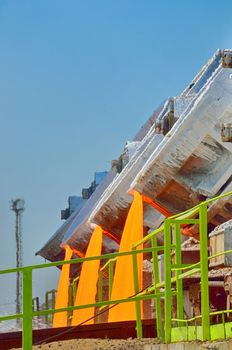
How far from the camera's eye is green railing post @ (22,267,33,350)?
8070 millimetres

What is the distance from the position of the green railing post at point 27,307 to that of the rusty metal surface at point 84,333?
60.2 inches

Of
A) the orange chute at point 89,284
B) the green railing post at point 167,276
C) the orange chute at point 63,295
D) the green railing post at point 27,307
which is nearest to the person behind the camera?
the green railing post at point 167,276

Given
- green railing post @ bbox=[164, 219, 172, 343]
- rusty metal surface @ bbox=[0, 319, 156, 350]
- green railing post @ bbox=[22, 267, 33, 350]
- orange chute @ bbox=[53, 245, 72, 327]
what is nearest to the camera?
green railing post @ bbox=[164, 219, 172, 343]

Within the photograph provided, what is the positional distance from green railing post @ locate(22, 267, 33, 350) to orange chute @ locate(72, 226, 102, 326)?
37.9 feet

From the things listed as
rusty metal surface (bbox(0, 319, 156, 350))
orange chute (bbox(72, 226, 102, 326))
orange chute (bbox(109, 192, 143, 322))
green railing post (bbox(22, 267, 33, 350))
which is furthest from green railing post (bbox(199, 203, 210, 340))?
orange chute (bbox(72, 226, 102, 326))

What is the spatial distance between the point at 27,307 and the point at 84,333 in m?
2.31

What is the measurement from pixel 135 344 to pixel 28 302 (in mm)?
1215

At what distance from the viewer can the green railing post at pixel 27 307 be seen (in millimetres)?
8070

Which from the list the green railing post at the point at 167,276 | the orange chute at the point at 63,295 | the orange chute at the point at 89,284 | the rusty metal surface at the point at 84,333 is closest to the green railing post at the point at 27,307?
the green railing post at the point at 167,276

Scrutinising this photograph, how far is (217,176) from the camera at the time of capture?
1427cm

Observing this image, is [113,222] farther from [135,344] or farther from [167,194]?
[135,344]

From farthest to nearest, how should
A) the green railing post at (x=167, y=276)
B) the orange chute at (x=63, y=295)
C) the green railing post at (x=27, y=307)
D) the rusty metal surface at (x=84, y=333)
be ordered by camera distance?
1. the orange chute at (x=63, y=295)
2. the rusty metal surface at (x=84, y=333)
3. the green railing post at (x=27, y=307)
4. the green railing post at (x=167, y=276)

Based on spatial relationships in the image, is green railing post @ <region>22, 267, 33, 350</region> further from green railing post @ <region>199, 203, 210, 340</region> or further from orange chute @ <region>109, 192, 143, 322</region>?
orange chute @ <region>109, 192, 143, 322</region>

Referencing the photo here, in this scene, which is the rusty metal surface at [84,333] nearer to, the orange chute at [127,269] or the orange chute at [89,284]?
the orange chute at [127,269]
